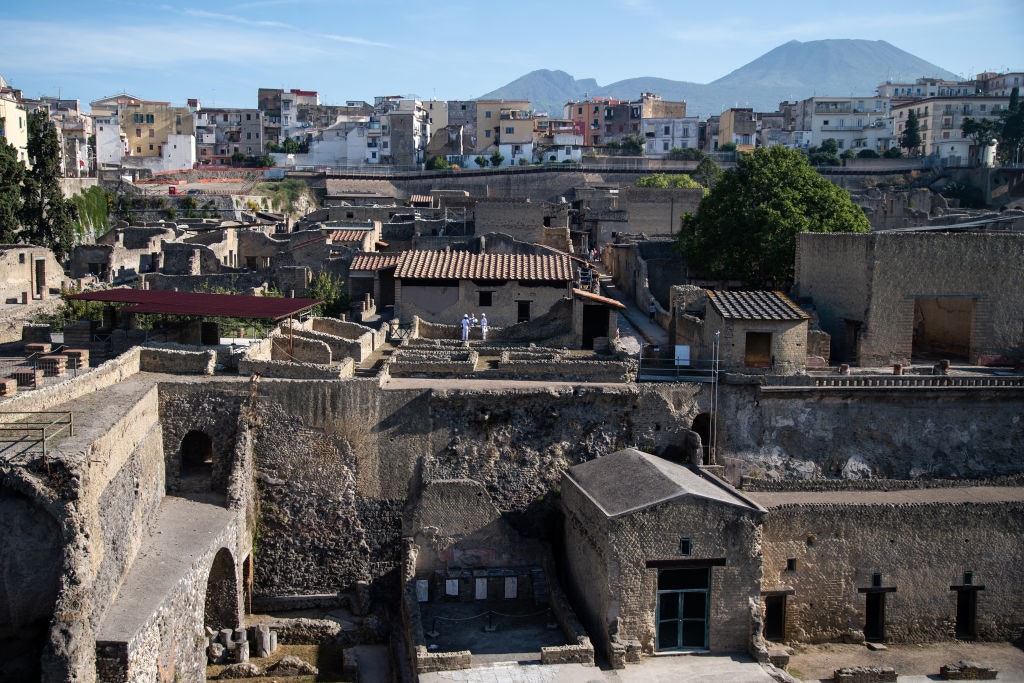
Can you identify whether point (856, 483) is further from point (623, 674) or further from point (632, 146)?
point (632, 146)

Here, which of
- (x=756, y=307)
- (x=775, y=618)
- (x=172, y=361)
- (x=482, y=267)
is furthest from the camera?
(x=482, y=267)

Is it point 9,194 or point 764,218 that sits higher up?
point 9,194

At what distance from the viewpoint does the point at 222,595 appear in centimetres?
2217

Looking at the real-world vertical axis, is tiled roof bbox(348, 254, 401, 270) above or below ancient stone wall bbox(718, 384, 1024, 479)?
above

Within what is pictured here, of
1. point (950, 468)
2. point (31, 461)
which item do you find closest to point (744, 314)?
point (950, 468)

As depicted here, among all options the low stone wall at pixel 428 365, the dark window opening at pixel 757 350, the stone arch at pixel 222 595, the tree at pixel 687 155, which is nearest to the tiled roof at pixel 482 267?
the low stone wall at pixel 428 365

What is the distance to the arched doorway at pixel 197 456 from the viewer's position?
2519cm

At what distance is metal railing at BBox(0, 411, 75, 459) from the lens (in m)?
18.2

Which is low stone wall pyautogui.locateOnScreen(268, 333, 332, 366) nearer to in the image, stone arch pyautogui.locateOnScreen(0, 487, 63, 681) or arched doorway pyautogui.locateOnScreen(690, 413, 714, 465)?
arched doorway pyautogui.locateOnScreen(690, 413, 714, 465)

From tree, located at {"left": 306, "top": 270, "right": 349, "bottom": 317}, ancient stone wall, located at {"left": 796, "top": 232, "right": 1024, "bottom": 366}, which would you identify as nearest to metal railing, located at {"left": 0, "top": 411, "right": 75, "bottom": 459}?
tree, located at {"left": 306, "top": 270, "right": 349, "bottom": 317}

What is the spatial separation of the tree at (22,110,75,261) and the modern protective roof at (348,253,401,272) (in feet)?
59.5

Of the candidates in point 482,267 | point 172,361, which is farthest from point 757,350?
point 172,361

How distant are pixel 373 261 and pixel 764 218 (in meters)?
14.5

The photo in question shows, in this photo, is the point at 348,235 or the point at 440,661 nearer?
the point at 440,661
